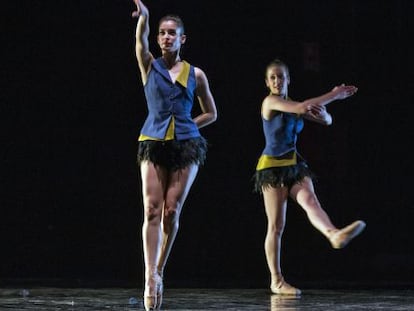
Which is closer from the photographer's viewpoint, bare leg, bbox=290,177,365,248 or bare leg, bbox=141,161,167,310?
bare leg, bbox=141,161,167,310

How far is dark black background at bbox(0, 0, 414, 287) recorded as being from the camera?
537 centimetres

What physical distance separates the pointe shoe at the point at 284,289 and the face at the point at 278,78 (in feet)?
3.26

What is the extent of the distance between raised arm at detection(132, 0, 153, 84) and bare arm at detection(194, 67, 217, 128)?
0.23m

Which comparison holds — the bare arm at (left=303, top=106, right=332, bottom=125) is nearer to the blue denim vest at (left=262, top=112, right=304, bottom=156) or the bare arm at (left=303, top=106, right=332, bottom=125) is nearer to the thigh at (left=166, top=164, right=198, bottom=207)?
the blue denim vest at (left=262, top=112, right=304, bottom=156)

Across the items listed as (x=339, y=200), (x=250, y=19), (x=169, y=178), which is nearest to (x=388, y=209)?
(x=339, y=200)

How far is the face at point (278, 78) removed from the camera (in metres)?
4.18

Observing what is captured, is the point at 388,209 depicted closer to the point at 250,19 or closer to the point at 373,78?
the point at 373,78

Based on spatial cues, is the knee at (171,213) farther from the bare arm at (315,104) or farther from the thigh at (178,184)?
the bare arm at (315,104)

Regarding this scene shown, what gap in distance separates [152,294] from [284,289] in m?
1.24

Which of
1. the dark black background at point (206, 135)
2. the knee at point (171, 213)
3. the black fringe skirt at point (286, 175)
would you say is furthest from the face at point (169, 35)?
the dark black background at point (206, 135)

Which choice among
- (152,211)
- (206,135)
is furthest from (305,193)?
(206,135)

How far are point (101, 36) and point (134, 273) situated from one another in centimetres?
159

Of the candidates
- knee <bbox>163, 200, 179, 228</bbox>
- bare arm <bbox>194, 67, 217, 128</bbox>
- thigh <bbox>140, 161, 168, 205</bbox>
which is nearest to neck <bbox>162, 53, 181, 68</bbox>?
bare arm <bbox>194, 67, 217, 128</bbox>

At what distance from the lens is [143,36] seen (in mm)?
3279
